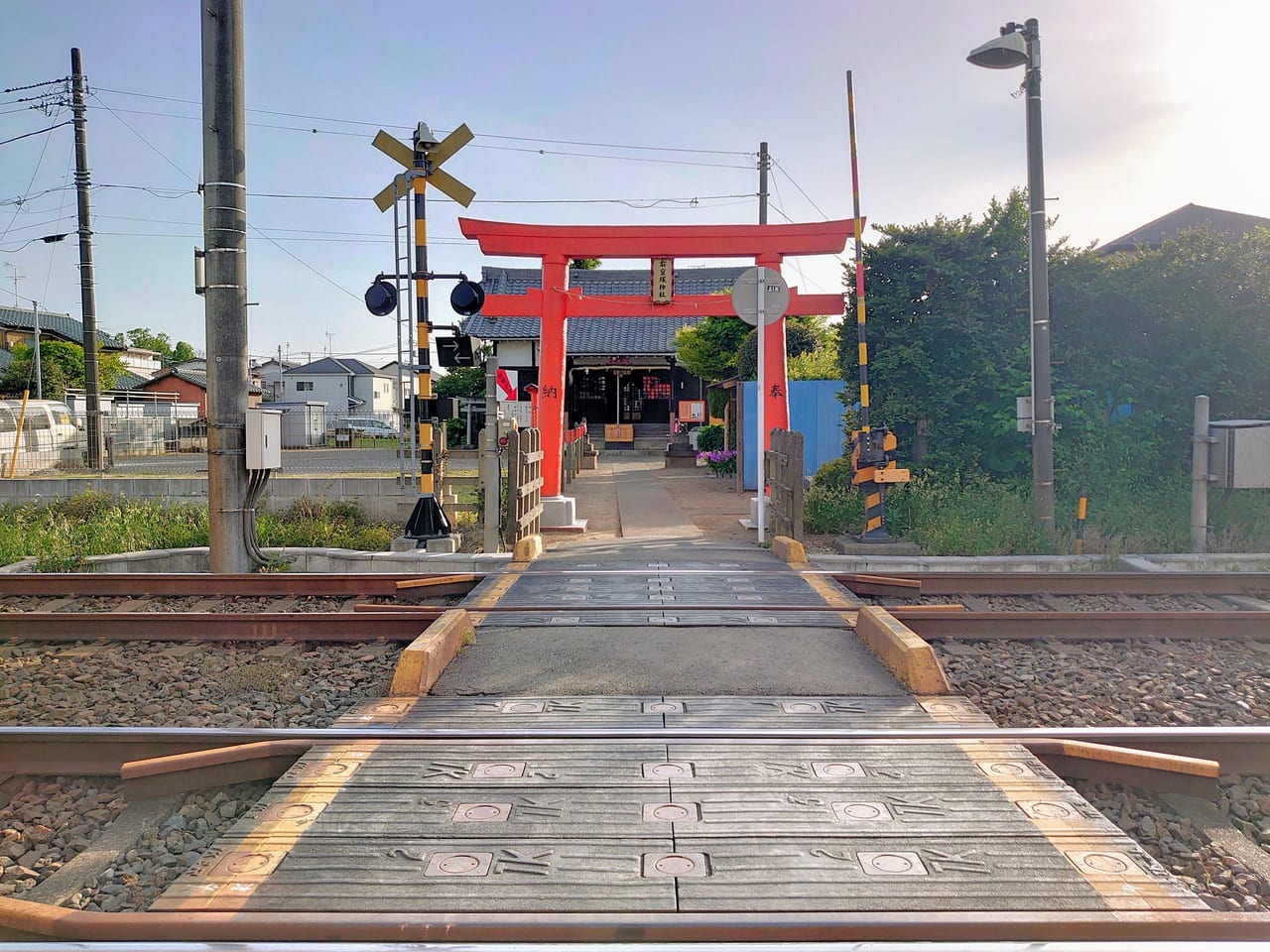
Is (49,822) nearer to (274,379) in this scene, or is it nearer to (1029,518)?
(1029,518)

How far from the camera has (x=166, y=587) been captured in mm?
7453

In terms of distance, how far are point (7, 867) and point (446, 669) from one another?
2122 millimetres

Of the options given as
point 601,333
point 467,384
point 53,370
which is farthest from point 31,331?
point 601,333

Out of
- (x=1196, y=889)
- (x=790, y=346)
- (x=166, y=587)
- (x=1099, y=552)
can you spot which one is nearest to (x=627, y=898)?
(x=1196, y=889)

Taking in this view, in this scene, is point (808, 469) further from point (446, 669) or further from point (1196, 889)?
point (1196, 889)

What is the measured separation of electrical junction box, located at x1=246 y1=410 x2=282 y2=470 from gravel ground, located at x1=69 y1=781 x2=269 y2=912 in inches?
198

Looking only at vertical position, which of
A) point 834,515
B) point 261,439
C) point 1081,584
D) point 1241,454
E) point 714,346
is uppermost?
point 714,346

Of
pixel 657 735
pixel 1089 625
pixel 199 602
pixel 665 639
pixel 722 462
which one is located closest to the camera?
pixel 657 735

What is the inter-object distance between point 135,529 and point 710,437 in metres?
13.7

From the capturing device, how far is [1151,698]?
187 inches

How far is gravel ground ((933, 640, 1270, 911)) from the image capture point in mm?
3166

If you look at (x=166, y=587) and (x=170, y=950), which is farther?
(x=166, y=587)

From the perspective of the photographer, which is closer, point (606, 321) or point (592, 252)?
point (592, 252)

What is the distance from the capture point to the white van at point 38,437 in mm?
17203
